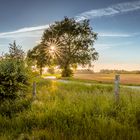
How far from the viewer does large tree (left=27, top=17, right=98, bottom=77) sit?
59.1m

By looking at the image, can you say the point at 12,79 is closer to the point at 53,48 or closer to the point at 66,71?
the point at 53,48

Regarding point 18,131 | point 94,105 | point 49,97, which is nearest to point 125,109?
point 94,105

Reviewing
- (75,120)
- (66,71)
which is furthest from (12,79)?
(66,71)

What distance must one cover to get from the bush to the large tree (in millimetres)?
40893

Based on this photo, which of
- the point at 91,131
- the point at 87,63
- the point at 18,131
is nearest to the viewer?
the point at 91,131

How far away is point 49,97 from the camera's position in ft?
58.0

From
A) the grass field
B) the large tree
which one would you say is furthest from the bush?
the large tree

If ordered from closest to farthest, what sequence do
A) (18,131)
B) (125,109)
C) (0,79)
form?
(18,131)
(125,109)
(0,79)

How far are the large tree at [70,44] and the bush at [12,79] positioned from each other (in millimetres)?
40893

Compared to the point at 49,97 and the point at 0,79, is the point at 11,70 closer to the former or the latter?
the point at 0,79

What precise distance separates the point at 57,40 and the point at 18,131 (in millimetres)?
49963

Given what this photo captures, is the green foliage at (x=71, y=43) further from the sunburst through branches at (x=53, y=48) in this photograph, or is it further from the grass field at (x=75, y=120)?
the grass field at (x=75, y=120)

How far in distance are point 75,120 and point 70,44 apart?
4858 centimetres

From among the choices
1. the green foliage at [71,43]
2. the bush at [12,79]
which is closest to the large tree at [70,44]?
the green foliage at [71,43]
